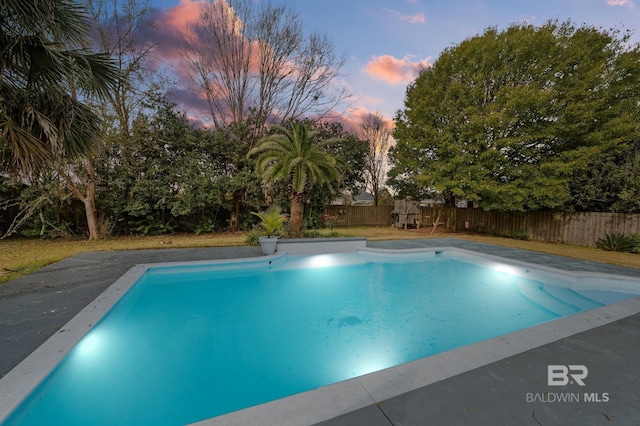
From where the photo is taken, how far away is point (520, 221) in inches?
508

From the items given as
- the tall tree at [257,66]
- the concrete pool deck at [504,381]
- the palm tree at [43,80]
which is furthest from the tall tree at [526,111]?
the palm tree at [43,80]

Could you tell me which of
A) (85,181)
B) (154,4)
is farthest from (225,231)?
(154,4)

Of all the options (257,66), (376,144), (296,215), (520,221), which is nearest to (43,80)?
(296,215)

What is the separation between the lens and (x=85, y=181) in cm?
1007

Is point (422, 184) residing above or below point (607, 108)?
below

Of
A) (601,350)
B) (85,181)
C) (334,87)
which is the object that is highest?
(334,87)

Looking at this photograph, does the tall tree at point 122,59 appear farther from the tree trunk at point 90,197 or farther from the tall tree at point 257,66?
the tall tree at point 257,66

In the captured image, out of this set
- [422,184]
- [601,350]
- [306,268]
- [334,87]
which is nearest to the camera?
[601,350]

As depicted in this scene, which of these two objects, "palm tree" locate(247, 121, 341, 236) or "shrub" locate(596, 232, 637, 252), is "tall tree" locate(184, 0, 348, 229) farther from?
"shrub" locate(596, 232, 637, 252)

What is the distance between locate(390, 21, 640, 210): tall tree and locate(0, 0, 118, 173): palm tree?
12.5m

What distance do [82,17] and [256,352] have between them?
6.75 m

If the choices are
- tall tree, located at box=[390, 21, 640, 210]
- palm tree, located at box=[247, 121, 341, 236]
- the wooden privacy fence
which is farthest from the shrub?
palm tree, located at box=[247, 121, 341, 236]

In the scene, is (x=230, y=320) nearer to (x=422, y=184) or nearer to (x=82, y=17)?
(x=82, y=17)

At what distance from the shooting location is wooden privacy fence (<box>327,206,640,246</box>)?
33.5ft
